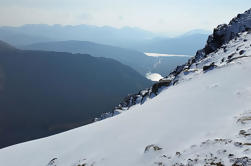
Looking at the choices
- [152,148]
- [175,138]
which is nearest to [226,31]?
[175,138]

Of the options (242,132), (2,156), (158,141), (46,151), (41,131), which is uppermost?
(242,132)

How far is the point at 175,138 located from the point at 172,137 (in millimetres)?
322

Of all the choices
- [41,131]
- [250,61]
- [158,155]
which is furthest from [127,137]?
[41,131]

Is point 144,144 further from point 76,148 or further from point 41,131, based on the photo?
point 41,131

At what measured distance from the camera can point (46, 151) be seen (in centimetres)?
2672

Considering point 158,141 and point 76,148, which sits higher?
point 158,141

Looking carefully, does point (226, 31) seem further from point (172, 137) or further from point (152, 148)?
point (152, 148)

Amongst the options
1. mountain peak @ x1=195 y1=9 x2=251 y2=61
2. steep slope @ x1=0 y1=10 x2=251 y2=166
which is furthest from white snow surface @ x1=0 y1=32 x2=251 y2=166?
mountain peak @ x1=195 y1=9 x2=251 y2=61

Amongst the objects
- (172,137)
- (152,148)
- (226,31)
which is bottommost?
(152,148)

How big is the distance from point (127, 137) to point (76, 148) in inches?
231

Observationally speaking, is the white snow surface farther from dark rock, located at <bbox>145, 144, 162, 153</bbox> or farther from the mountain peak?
the mountain peak

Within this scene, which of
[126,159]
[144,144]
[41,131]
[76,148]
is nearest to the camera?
[126,159]

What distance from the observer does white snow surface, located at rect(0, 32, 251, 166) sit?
15.6 m

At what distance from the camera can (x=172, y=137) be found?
1855 centimetres
